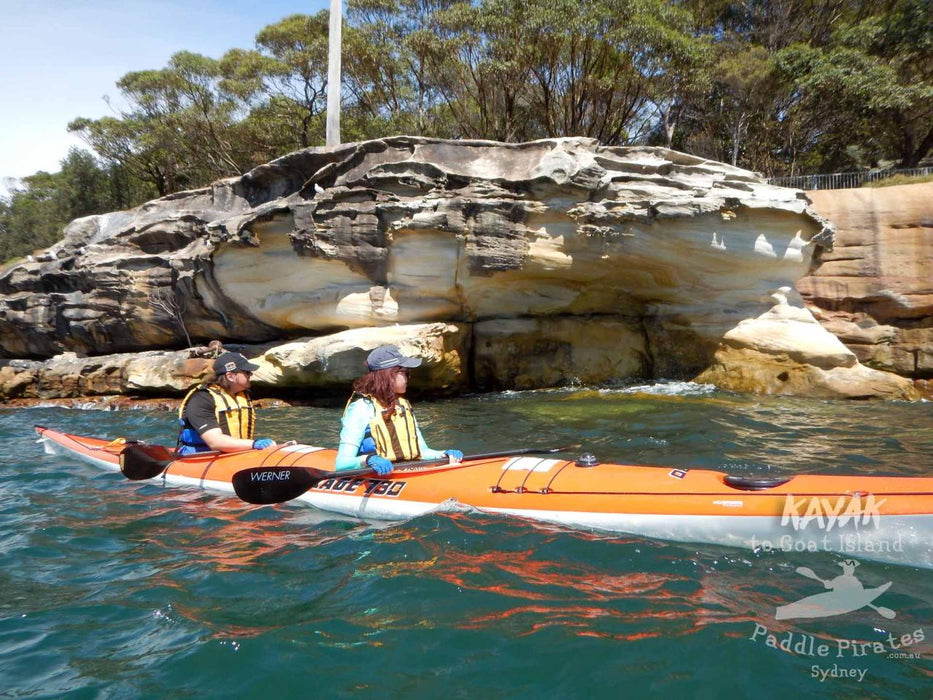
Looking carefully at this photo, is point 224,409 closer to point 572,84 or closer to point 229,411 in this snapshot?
point 229,411

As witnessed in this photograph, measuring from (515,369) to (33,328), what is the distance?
9748 mm

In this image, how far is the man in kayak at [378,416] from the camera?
432cm

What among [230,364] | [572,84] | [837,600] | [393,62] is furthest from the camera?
[393,62]

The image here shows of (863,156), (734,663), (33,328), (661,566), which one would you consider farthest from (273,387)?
(863,156)

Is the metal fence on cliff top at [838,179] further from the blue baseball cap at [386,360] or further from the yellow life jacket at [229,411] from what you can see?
the yellow life jacket at [229,411]

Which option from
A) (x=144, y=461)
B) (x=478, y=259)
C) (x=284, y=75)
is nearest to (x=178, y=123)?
(x=284, y=75)

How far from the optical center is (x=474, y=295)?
1067 cm

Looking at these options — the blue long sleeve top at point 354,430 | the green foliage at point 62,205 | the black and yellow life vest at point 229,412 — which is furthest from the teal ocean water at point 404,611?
the green foliage at point 62,205

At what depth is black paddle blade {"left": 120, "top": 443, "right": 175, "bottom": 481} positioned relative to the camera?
557cm

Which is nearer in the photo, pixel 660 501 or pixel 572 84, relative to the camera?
pixel 660 501

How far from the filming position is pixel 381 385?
14.2 ft

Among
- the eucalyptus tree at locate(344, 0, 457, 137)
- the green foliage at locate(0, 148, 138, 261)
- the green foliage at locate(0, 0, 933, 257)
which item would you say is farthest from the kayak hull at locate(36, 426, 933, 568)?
the green foliage at locate(0, 148, 138, 261)

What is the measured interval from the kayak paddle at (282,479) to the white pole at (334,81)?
33.2 feet

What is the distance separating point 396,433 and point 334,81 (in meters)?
11.3
